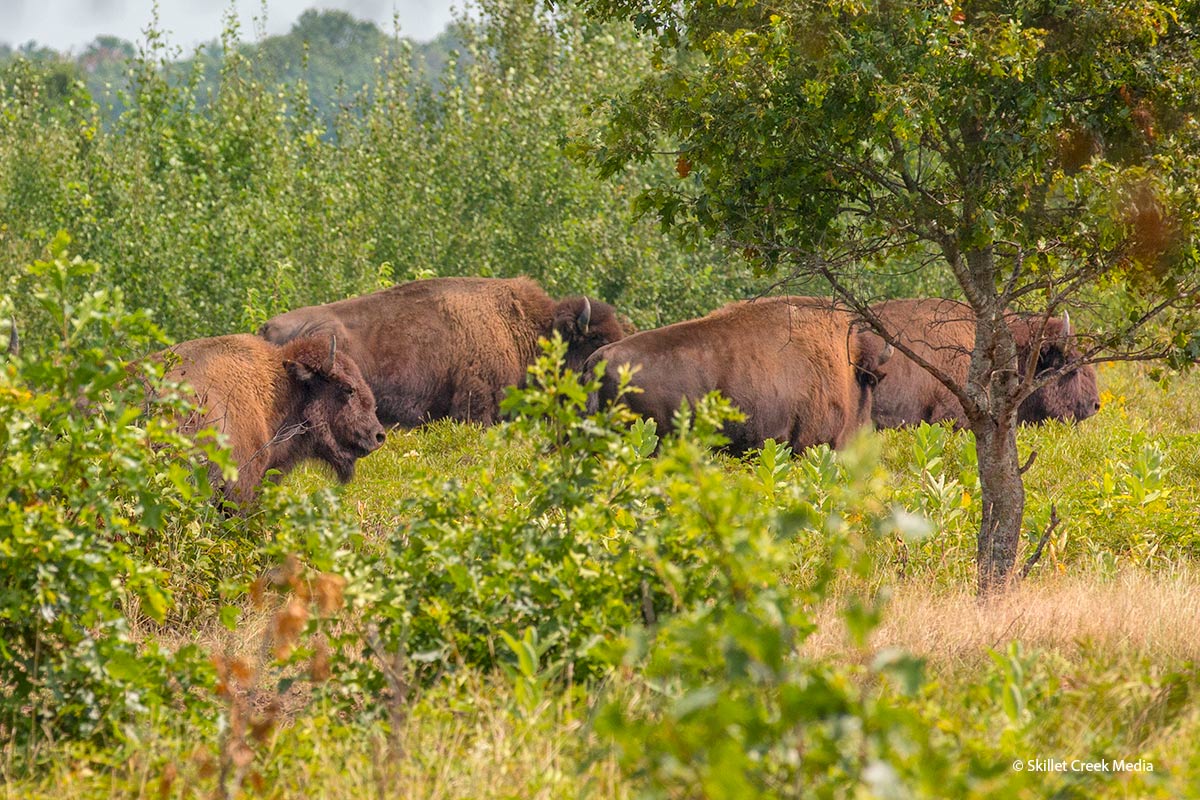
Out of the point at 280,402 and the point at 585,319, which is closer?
the point at 280,402

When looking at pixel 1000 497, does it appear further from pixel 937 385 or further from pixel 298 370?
pixel 937 385

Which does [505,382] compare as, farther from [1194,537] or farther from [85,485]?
[85,485]

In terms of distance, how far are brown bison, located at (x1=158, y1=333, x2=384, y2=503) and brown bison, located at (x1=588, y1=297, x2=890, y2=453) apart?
2260 mm

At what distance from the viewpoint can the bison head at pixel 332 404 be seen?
1038 centimetres

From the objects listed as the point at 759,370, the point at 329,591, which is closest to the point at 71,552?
the point at 329,591

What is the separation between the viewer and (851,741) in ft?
10.00

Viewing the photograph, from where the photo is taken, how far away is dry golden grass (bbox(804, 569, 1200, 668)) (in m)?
5.32

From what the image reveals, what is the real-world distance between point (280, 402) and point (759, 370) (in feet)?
13.8

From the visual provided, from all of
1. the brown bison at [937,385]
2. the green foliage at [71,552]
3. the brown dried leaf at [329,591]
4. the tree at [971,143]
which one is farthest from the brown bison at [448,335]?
the brown dried leaf at [329,591]

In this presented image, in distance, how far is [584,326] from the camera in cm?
1445

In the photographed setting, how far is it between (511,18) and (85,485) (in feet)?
70.1

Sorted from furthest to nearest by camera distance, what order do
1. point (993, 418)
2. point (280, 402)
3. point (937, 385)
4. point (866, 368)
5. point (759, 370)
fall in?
point (937, 385) < point (866, 368) < point (759, 370) < point (280, 402) < point (993, 418)

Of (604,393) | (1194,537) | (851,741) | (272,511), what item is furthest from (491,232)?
(851,741)

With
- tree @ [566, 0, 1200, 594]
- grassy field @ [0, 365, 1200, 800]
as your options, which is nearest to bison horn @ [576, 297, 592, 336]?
grassy field @ [0, 365, 1200, 800]
